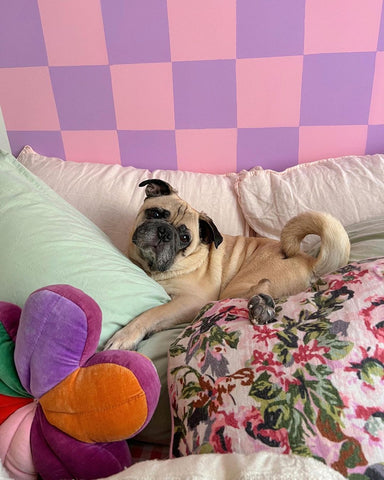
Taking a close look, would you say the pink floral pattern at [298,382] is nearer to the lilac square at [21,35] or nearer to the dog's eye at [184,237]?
the dog's eye at [184,237]

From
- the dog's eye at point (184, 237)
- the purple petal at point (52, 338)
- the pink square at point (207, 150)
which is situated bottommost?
the dog's eye at point (184, 237)

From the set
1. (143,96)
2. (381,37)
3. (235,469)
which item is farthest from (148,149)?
(235,469)

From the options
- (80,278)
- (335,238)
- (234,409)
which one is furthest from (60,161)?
(234,409)

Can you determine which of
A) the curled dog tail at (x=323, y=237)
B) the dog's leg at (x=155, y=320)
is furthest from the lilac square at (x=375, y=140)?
the dog's leg at (x=155, y=320)

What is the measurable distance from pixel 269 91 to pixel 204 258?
0.76 metres

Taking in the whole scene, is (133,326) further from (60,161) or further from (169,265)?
(60,161)

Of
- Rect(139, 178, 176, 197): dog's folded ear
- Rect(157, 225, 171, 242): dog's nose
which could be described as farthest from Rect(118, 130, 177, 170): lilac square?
Rect(157, 225, 171, 242): dog's nose

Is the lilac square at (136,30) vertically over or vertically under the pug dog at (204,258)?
over

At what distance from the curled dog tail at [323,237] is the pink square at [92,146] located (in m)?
0.94

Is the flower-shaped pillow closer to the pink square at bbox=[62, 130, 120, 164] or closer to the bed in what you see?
the bed

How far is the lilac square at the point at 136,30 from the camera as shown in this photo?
1506 millimetres

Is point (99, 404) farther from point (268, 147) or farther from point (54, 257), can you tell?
point (268, 147)

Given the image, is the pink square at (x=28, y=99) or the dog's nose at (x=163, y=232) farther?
the pink square at (x=28, y=99)

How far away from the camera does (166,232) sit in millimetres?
1325
